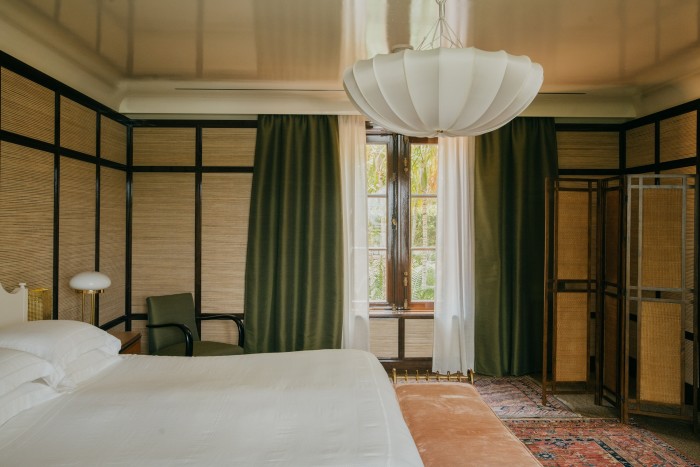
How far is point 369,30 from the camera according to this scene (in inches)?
122

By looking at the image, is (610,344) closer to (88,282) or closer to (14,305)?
(88,282)

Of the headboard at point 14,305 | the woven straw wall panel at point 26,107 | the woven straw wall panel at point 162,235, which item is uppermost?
the woven straw wall panel at point 26,107

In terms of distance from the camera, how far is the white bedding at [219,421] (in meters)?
1.70

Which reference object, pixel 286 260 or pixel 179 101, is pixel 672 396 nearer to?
pixel 286 260

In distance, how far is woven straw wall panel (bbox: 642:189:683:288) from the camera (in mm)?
3602

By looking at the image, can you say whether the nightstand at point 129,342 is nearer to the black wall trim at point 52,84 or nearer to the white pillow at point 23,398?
the white pillow at point 23,398

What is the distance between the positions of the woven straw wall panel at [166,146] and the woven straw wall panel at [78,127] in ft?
2.14

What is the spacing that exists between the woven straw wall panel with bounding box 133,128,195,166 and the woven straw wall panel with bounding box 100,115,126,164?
0.43ft

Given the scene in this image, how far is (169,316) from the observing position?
4082 millimetres

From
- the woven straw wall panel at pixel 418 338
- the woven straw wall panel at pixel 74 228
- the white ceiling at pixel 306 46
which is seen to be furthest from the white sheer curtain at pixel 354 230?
the woven straw wall panel at pixel 74 228

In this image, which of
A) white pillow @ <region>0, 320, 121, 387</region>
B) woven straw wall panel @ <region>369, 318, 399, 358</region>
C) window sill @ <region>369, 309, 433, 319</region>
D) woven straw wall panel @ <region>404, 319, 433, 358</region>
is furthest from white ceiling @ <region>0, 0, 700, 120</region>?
woven straw wall panel @ <region>404, 319, 433, 358</region>

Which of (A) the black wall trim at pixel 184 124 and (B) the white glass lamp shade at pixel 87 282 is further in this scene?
(A) the black wall trim at pixel 184 124

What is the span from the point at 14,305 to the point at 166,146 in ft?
7.31

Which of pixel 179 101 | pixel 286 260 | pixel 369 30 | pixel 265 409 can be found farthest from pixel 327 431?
pixel 179 101
